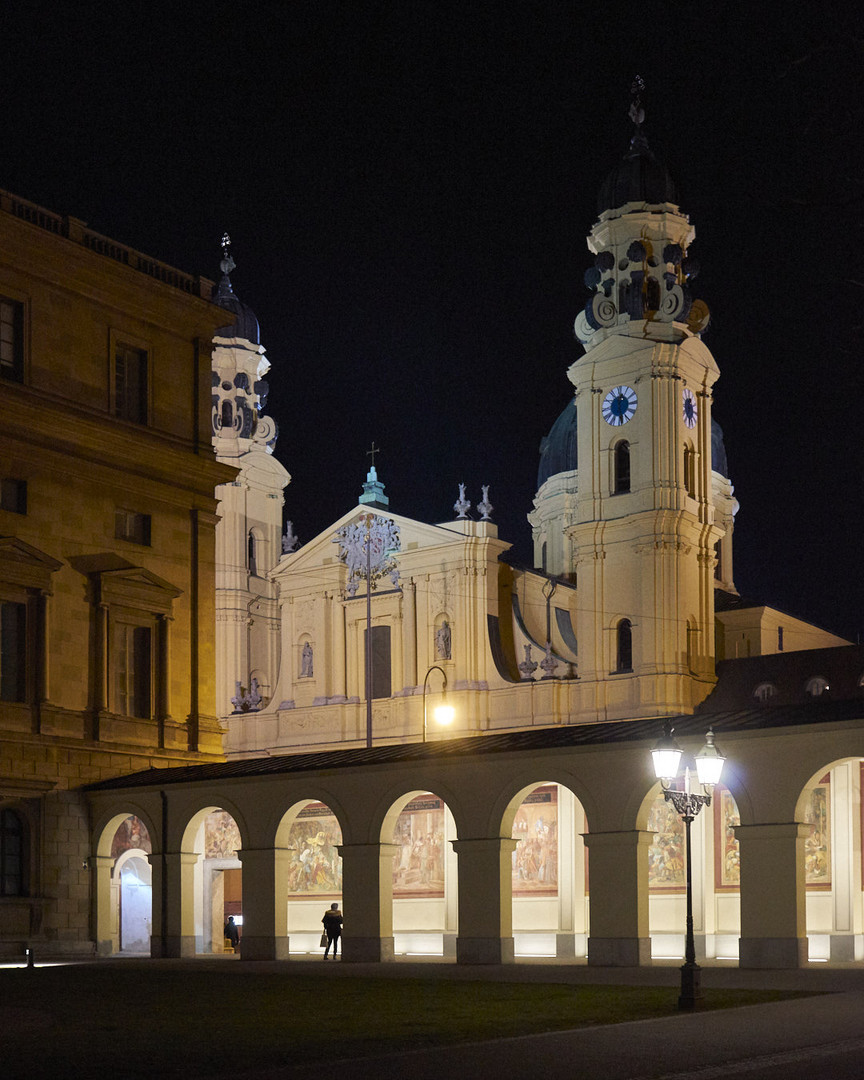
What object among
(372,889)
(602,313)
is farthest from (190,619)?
(602,313)

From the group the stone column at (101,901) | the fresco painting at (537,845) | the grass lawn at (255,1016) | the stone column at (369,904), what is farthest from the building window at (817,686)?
the grass lawn at (255,1016)

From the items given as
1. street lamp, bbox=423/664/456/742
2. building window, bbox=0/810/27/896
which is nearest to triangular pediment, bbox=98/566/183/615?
building window, bbox=0/810/27/896

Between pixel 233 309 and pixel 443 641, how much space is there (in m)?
23.6

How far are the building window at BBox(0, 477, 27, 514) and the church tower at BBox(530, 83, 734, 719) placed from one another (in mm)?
30582

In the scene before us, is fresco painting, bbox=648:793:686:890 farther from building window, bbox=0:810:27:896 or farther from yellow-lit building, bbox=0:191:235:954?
building window, bbox=0:810:27:896

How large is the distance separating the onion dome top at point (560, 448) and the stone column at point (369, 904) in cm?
5136

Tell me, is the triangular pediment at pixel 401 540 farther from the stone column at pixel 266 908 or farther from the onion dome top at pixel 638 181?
the stone column at pixel 266 908

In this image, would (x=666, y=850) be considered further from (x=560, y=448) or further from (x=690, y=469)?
(x=560, y=448)

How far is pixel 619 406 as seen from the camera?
6562 cm

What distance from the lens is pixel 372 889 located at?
32.9 metres

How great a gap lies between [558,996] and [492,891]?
30.3 feet

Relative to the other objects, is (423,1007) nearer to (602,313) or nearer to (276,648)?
(602,313)

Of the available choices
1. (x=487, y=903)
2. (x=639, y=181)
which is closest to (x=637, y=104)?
(x=639, y=181)

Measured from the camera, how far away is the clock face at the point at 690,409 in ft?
217
